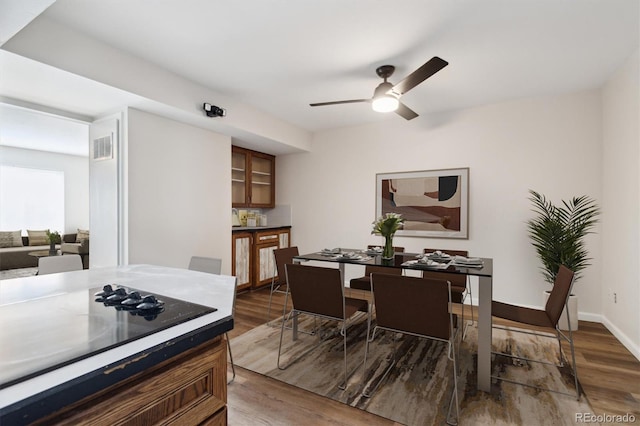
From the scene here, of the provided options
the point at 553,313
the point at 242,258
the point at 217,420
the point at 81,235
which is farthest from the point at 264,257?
the point at 81,235

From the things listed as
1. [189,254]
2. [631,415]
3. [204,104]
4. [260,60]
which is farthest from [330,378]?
[204,104]

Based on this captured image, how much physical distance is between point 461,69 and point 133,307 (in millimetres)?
3252

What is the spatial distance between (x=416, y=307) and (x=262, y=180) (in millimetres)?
4129

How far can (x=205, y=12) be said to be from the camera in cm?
213

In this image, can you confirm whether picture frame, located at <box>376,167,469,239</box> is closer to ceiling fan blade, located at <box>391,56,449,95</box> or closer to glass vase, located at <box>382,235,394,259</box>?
glass vase, located at <box>382,235,394,259</box>

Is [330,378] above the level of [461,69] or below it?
below

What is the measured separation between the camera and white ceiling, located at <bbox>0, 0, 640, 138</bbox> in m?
2.08

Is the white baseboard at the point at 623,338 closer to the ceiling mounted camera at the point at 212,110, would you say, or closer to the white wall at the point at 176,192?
the white wall at the point at 176,192

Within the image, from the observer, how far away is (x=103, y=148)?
3.26 metres

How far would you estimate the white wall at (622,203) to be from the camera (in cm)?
263

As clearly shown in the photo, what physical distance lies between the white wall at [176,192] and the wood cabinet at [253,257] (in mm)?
229

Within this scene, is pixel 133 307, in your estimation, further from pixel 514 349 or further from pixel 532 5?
pixel 514 349

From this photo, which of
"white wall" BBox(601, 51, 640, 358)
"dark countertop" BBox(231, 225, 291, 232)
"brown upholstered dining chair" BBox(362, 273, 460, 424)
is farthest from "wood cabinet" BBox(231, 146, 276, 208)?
"white wall" BBox(601, 51, 640, 358)

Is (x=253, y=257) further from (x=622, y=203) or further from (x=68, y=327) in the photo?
(x=622, y=203)
